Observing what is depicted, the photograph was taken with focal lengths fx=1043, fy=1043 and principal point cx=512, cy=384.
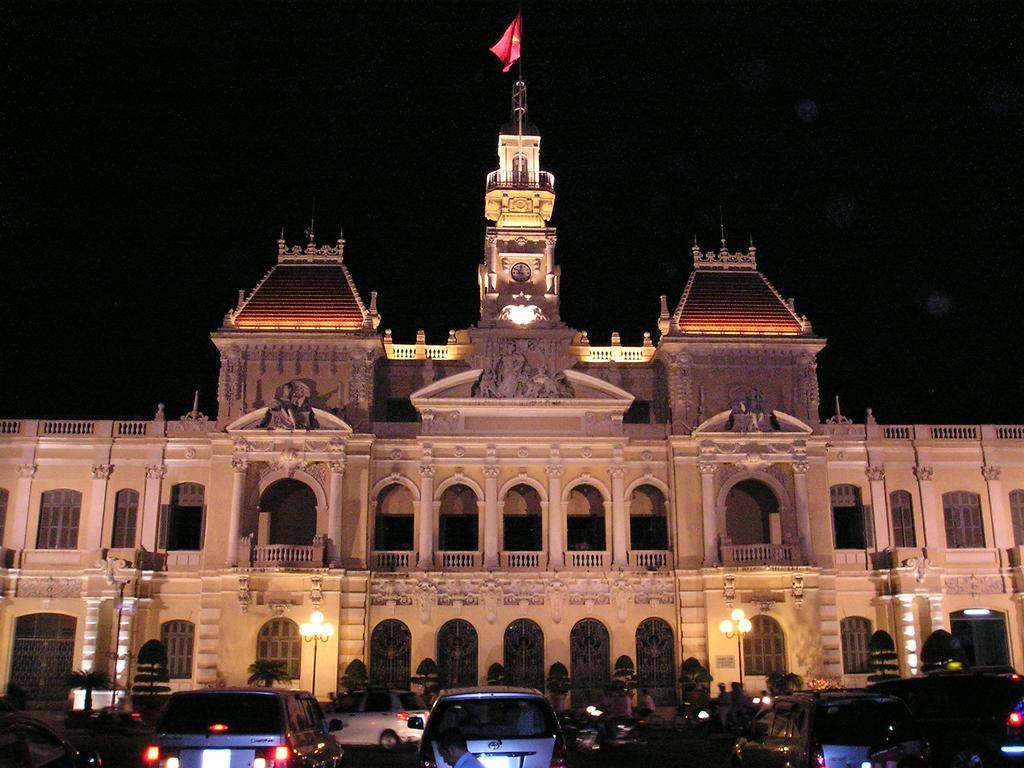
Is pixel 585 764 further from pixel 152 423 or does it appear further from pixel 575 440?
pixel 152 423

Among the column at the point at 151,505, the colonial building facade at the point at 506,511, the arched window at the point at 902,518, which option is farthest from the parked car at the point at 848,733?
the column at the point at 151,505

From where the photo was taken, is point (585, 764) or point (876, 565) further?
point (876, 565)

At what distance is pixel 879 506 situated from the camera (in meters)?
45.1

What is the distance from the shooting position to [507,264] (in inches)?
1839

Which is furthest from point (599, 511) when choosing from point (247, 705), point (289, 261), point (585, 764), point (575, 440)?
point (247, 705)

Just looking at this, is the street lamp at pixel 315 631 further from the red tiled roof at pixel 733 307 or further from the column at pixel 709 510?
the red tiled roof at pixel 733 307

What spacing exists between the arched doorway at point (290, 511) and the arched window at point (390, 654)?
4935 mm

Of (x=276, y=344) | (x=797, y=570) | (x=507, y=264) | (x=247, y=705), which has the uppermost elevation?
(x=507, y=264)

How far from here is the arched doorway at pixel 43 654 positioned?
41844 millimetres

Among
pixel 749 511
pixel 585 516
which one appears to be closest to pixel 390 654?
pixel 585 516

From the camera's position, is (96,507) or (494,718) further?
(96,507)

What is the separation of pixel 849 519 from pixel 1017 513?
7472 millimetres

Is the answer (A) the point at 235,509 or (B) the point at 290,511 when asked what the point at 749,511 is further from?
(A) the point at 235,509

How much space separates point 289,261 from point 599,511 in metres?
17.8
